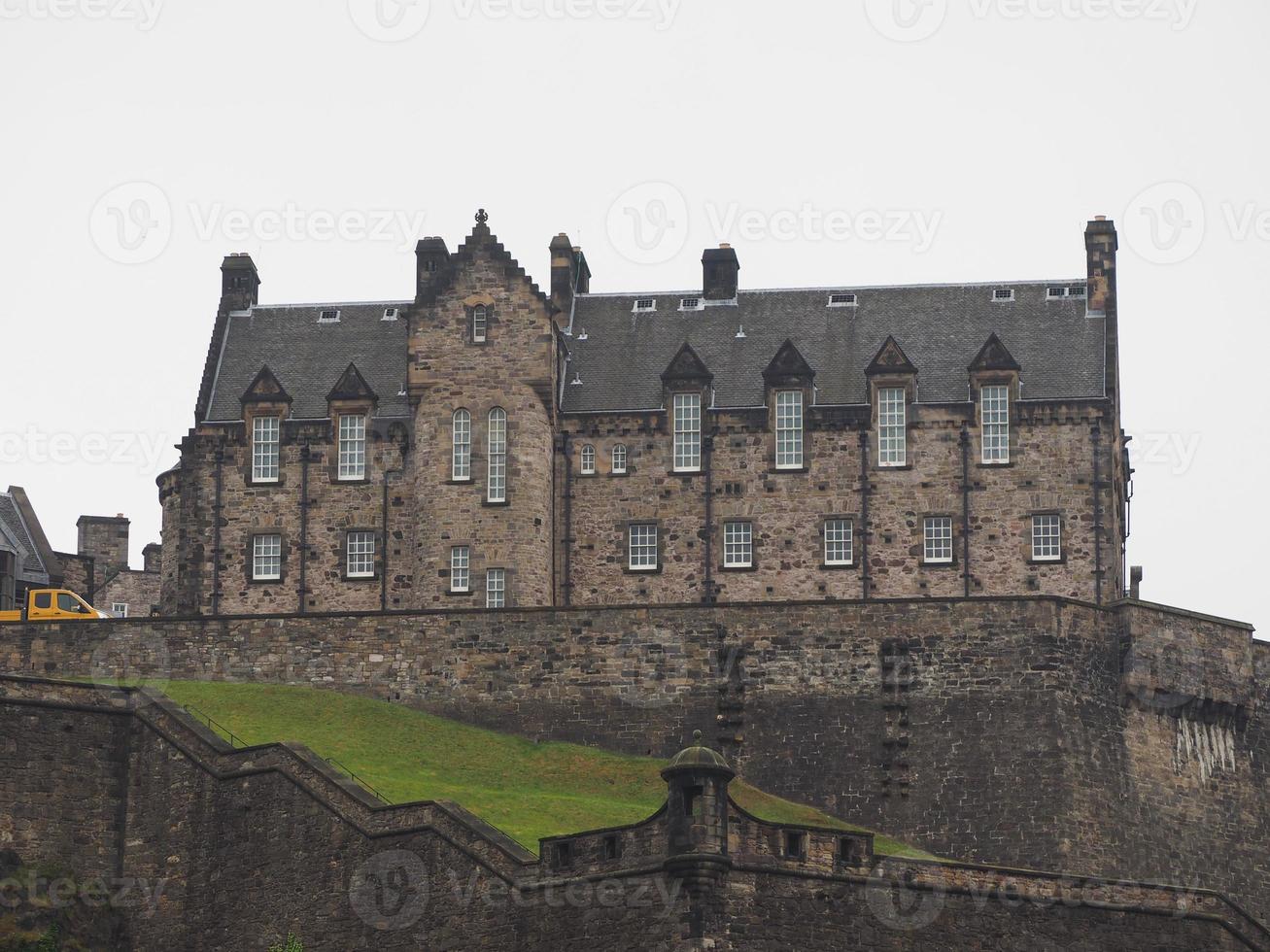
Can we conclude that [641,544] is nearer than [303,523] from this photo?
Yes

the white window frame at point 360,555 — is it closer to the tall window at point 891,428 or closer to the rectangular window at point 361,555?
the rectangular window at point 361,555

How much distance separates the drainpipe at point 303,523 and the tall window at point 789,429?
13813mm

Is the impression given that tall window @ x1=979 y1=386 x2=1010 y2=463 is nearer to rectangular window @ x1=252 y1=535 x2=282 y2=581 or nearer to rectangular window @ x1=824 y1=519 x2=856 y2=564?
rectangular window @ x1=824 y1=519 x2=856 y2=564

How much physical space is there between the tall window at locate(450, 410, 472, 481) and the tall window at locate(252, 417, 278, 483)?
19.3 ft

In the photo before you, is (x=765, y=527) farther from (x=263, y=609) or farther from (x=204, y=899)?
(x=204, y=899)

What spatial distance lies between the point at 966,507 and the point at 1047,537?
2463 millimetres

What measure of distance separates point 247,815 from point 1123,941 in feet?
64.3

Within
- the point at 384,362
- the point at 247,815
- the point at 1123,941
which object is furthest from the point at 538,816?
the point at 384,362

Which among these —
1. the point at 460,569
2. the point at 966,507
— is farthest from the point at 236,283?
the point at 966,507

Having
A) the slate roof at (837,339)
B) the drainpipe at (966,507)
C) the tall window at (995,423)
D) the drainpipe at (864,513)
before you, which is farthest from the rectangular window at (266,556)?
the tall window at (995,423)

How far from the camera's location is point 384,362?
302 feet

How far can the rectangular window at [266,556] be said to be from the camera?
8900 cm

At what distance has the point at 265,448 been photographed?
296ft

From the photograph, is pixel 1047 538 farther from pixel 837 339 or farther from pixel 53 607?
pixel 53 607
